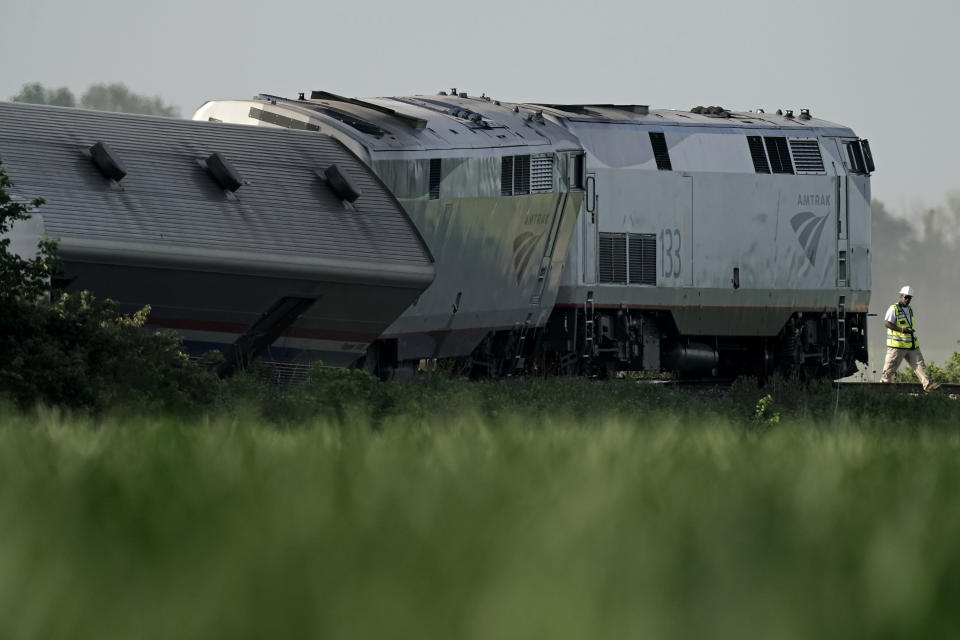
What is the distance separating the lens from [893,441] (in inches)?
120

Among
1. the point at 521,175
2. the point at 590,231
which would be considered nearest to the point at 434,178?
the point at 521,175

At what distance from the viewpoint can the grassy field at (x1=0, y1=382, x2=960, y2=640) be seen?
1.24 meters

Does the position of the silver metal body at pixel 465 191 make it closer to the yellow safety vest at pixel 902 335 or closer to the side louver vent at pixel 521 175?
the side louver vent at pixel 521 175

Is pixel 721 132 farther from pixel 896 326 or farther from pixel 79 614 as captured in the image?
pixel 79 614

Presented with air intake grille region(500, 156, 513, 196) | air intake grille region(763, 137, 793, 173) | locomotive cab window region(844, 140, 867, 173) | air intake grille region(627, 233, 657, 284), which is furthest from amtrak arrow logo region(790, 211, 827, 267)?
air intake grille region(500, 156, 513, 196)

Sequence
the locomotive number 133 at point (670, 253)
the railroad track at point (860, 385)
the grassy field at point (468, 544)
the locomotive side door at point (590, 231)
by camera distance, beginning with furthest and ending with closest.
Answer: the railroad track at point (860, 385), the locomotive number 133 at point (670, 253), the locomotive side door at point (590, 231), the grassy field at point (468, 544)

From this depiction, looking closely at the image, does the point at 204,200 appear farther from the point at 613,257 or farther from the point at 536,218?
the point at 613,257

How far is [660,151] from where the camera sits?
2988 cm

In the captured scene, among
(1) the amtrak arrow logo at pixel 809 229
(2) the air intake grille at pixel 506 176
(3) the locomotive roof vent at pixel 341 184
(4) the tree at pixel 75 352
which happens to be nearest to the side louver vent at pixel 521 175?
(2) the air intake grille at pixel 506 176

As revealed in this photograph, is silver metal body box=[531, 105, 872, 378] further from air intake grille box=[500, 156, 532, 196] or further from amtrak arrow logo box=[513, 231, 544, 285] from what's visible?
air intake grille box=[500, 156, 532, 196]

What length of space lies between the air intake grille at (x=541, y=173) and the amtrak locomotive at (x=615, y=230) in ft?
0.13

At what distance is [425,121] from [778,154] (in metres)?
11.3

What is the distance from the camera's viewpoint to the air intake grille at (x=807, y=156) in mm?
32188

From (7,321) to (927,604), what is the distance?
13139 millimetres
